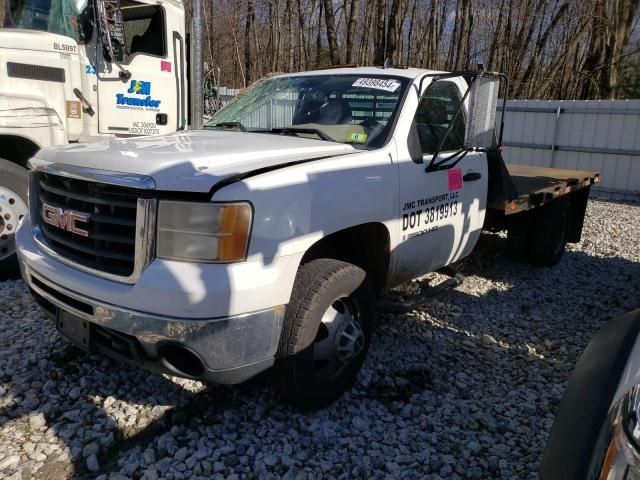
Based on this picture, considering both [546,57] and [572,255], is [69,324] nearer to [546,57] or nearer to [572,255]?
[572,255]

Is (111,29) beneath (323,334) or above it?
above

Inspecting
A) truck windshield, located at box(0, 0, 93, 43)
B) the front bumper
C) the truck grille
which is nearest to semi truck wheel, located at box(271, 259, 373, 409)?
the front bumper

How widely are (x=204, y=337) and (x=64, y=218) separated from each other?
1094mm

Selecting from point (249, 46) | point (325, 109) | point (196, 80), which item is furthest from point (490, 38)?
point (325, 109)

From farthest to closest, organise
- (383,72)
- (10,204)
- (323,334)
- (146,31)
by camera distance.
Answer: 1. (146,31)
2. (10,204)
3. (383,72)
4. (323,334)

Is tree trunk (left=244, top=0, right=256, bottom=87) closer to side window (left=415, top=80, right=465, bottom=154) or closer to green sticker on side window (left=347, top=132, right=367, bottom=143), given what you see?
side window (left=415, top=80, right=465, bottom=154)

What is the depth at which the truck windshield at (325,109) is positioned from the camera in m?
3.71

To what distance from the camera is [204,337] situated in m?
2.52

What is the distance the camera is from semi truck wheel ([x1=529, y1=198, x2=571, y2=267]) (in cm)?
616

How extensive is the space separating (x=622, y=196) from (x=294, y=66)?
16035 millimetres

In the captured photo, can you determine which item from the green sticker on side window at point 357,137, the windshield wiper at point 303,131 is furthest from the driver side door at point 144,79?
the green sticker on side window at point 357,137

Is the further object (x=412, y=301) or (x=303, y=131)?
(x=412, y=301)

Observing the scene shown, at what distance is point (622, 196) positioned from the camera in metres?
11.9

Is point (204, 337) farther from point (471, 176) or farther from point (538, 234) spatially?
point (538, 234)
